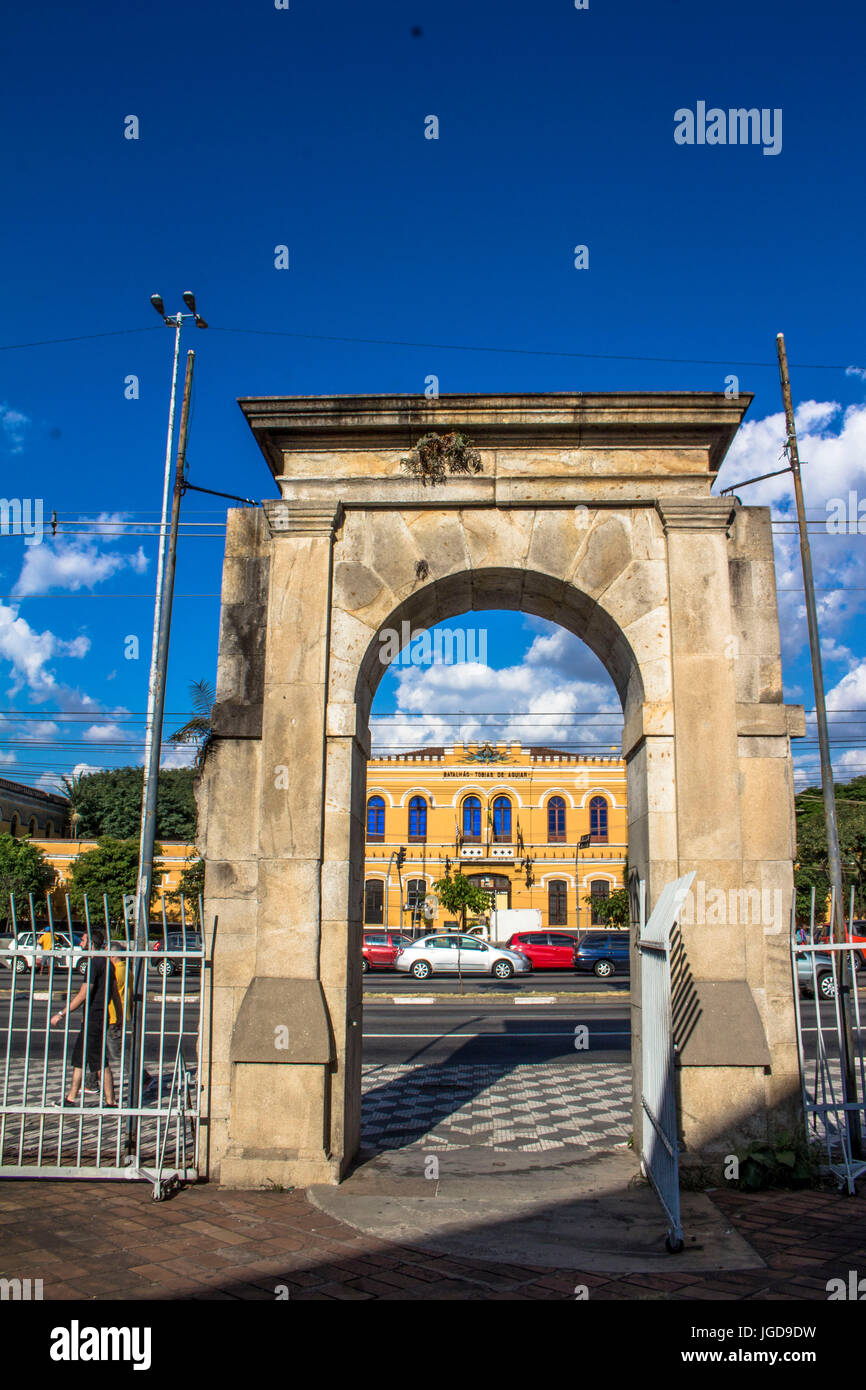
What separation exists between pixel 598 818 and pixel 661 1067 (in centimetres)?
4031

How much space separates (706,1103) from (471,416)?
5073 millimetres

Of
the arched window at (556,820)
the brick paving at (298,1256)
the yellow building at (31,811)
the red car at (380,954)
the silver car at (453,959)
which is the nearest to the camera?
the brick paving at (298,1256)

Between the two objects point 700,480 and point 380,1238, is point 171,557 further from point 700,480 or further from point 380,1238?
point 380,1238

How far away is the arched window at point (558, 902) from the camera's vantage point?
146ft

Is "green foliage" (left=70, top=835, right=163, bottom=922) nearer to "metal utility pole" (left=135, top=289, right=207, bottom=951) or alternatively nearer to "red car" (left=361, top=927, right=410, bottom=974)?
"red car" (left=361, top=927, right=410, bottom=974)

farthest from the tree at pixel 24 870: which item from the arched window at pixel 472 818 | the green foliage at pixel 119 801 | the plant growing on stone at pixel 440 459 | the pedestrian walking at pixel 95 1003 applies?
the plant growing on stone at pixel 440 459

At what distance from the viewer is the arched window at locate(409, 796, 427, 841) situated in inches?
1783

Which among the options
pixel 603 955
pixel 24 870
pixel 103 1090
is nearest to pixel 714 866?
pixel 103 1090

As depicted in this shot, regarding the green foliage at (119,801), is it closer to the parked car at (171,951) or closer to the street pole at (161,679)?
the parked car at (171,951)

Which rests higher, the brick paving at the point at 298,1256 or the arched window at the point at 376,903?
the arched window at the point at 376,903

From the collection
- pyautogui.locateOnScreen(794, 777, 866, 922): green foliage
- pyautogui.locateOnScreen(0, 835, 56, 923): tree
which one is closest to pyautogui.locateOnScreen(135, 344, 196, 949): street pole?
pyautogui.locateOnScreen(794, 777, 866, 922): green foliage

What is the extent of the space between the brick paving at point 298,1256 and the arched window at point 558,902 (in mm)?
39301

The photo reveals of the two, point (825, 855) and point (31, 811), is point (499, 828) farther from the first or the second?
point (31, 811)
